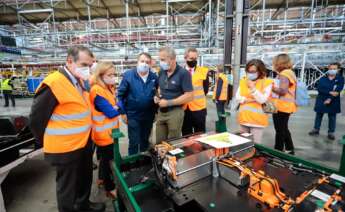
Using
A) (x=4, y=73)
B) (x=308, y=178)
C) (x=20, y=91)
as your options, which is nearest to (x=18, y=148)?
(x=308, y=178)

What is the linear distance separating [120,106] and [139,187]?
1.09m

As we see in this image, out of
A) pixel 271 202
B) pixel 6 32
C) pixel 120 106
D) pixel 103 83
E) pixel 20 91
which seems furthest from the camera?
pixel 20 91

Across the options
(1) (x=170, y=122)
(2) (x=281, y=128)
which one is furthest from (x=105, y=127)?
(2) (x=281, y=128)

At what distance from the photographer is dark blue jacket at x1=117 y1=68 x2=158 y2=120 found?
6.93ft

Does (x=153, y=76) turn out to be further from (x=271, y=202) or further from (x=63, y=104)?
(x=271, y=202)

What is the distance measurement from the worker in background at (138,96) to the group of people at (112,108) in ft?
0.04

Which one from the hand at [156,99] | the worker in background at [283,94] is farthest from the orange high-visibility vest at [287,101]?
the hand at [156,99]

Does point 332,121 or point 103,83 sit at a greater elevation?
Result: point 103,83

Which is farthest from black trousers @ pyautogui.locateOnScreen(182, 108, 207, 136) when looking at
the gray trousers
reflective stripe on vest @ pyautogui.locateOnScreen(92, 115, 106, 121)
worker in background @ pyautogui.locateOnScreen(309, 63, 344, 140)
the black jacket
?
worker in background @ pyautogui.locateOnScreen(309, 63, 344, 140)

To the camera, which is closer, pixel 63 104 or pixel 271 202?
pixel 271 202

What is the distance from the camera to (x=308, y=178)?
115cm

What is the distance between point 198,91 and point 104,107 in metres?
1.33

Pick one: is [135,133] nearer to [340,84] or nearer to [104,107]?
[104,107]

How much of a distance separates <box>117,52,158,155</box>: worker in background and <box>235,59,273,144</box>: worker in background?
3.22 ft
